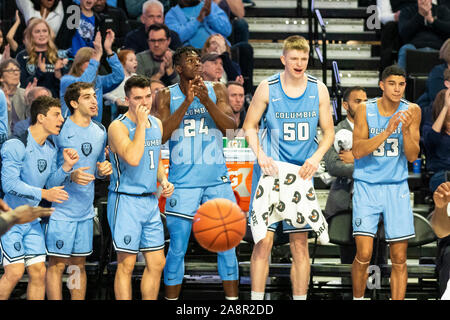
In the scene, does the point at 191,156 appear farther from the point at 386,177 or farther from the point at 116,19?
the point at 116,19

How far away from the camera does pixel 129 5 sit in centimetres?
1088

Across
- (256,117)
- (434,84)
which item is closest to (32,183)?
(256,117)

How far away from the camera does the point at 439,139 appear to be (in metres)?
7.90

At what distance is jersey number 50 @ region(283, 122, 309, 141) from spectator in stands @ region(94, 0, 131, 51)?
4.15 meters

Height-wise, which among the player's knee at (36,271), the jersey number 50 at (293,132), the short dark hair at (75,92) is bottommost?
the player's knee at (36,271)

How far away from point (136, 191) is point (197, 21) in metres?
3.89

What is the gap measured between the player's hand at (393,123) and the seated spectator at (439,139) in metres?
1.26

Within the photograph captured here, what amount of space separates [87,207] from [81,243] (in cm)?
30

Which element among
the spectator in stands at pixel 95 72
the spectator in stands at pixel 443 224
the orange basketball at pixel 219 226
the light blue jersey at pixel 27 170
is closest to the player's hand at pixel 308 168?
the orange basketball at pixel 219 226

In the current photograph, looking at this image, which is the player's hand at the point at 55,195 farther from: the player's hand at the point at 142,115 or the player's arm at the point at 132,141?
the player's hand at the point at 142,115

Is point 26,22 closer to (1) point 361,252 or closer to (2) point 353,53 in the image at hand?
(2) point 353,53

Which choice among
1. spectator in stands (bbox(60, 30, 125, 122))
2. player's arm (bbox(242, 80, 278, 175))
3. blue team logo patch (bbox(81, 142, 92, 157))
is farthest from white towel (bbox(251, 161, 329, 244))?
spectator in stands (bbox(60, 30, 125, 122))

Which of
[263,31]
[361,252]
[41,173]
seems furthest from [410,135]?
[263,31]

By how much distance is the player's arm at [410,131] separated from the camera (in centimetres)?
663
